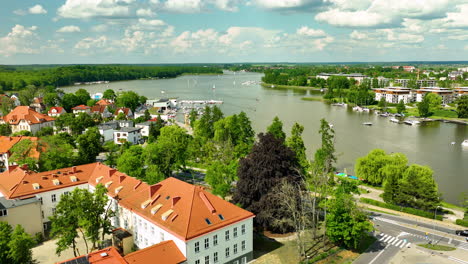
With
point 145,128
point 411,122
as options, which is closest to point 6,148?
point 145,128

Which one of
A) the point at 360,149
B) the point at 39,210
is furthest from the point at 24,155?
the point at 360,149

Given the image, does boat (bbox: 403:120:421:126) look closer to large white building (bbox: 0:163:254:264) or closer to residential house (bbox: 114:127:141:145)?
residential house (bbox: 114:127:141:145)

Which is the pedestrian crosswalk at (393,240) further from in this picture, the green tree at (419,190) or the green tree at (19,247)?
the green tree at (19,247)

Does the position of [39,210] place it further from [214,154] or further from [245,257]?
[214,154]

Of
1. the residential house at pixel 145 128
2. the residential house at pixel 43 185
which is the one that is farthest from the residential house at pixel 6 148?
the residential house at pixel 145 128

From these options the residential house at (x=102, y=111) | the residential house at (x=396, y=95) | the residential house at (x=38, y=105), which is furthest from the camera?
the residential house at (x=396, y=95)

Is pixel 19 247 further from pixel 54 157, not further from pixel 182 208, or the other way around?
pixel 54 157
